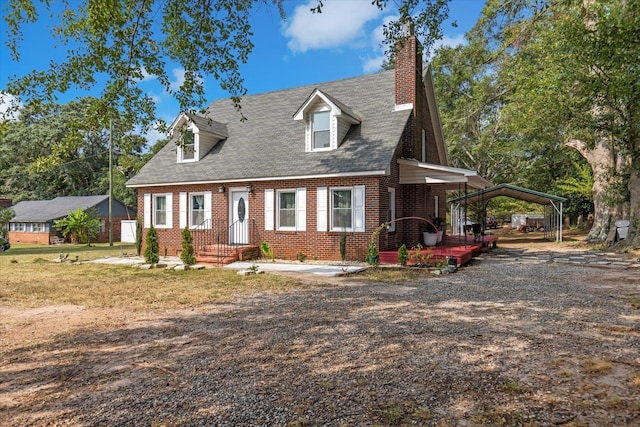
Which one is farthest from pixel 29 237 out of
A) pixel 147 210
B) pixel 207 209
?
pixel 207 209

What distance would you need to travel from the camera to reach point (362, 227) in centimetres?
1358

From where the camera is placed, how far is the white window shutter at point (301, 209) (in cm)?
1453

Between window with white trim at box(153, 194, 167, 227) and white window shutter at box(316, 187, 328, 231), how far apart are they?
7.40 m

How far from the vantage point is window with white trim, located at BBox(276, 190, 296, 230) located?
48.8ft

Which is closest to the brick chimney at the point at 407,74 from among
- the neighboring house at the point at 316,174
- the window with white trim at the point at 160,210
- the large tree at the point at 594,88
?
the neighboring house at the point at 316,174

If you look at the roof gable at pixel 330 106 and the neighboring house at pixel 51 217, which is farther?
the neighboring house at pixel 51 217

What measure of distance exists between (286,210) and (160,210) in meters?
6.37

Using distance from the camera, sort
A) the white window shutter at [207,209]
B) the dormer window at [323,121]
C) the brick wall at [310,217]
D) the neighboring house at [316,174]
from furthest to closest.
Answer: the white window shutter at [207,209] → the dormer window at [323,121] → the neighboring house at [316,174] → the brick wall at [310,217]

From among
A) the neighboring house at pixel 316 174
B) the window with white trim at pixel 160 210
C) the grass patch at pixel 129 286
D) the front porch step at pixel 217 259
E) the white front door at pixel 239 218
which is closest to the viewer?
the grass patch at pixel 129 286

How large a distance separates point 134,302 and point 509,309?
707 cm

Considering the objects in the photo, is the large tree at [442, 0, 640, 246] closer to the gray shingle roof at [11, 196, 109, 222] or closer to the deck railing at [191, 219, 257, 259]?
the deck railing at [191, 219, 257, 259]

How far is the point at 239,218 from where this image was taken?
15.9 meters

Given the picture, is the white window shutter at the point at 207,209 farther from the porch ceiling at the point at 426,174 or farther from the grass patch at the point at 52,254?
the porch ceiling at the point at 426,174

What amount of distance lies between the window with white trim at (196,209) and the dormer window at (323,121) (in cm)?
506
